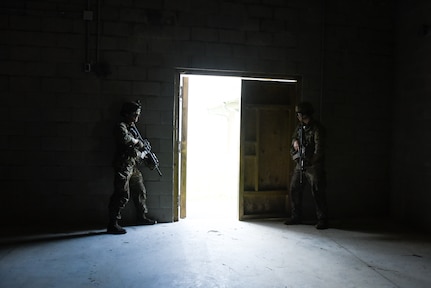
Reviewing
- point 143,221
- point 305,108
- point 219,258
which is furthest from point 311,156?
point 143,221

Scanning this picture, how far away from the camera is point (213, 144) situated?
1117cm

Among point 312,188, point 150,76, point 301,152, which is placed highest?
point 150,76

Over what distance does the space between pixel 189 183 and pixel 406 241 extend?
5151mm

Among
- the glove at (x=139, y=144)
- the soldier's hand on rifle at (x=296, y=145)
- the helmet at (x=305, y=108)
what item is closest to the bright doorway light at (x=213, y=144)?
the soldier's hand on rifle at (x=296, y=145)

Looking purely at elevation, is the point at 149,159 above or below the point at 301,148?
below

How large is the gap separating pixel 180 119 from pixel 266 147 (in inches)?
49.3

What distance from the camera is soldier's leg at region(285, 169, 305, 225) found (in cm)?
447

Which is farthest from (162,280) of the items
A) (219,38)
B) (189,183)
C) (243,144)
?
(189,183)

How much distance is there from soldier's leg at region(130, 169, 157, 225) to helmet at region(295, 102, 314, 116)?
2150mm

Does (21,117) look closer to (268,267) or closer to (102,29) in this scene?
(102,29)

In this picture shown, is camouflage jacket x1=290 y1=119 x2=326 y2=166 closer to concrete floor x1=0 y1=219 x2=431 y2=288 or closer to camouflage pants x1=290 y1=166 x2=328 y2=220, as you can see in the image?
camouflage pants x1=290 y1=166 x2=328 y2=220

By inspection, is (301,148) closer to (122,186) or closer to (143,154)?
(143,154)

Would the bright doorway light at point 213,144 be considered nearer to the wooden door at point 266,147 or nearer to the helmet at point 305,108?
the wooden door at point 266,147

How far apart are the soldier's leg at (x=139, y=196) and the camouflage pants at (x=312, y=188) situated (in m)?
1.85
